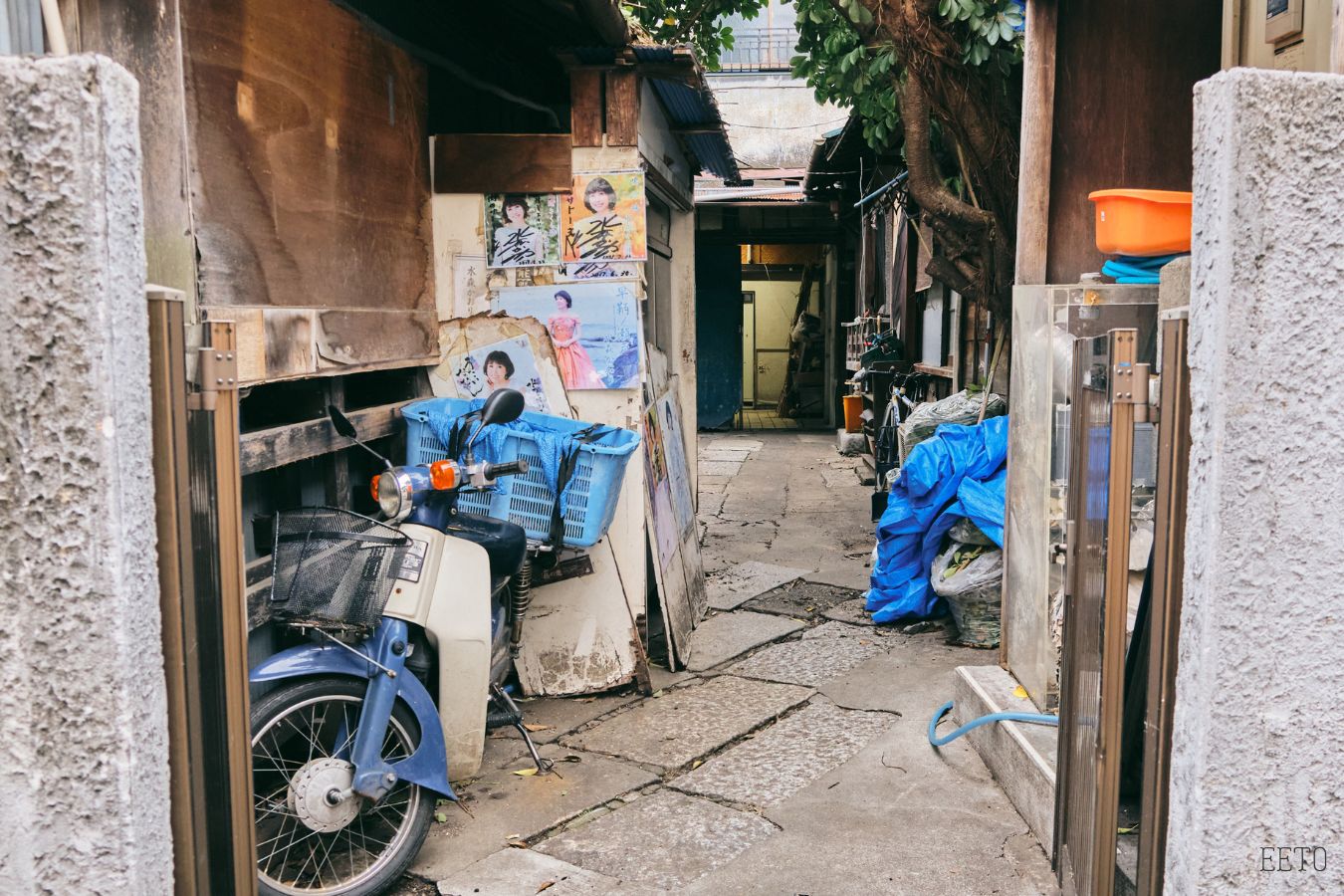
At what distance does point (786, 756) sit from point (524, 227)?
275 centimetres

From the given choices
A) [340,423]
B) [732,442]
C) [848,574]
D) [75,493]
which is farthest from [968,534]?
→ [732,442]

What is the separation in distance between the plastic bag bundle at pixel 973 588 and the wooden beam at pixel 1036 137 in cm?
188

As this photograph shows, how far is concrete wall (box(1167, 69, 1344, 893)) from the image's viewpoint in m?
1.91

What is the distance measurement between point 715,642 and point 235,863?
14.4ft

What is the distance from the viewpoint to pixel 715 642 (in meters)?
6.42

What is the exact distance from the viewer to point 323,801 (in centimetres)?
336

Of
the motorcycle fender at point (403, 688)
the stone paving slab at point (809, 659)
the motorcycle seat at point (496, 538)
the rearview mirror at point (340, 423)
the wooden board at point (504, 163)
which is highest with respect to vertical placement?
the wooden board at point (504, 163)

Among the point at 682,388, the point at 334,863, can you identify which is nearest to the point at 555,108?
the point at 682,388

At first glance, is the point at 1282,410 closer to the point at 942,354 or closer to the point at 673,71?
the point at 673,71

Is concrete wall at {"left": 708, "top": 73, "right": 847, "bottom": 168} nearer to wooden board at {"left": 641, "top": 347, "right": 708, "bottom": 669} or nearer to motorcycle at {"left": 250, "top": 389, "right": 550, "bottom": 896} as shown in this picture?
wooden board at {"left": 641, "top": 347, "right": 708, "bottom": 669}

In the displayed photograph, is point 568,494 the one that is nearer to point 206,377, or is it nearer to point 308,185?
point 308,185

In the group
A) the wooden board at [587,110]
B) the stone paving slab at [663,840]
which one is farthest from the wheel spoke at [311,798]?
the wooden board at [587,110]

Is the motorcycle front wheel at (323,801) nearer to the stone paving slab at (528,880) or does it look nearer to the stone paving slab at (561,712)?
the stone paving slab at (528,880)

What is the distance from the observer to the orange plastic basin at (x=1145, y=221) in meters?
3.71
